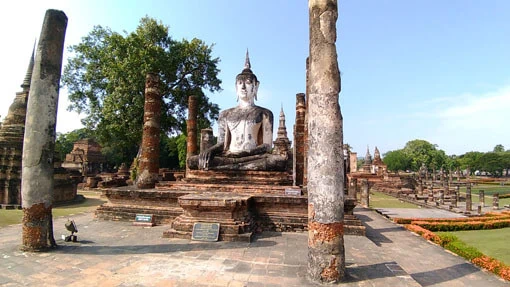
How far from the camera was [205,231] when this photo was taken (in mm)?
6234

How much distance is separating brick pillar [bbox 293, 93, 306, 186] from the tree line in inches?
2636

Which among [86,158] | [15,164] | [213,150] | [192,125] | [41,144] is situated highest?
Result: [192,125]

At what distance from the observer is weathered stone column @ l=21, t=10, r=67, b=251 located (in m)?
5.43

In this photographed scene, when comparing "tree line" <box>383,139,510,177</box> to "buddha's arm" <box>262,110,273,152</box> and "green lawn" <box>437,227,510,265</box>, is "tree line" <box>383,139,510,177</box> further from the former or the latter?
"buddha's arm" <box>262,110,273,152</box>

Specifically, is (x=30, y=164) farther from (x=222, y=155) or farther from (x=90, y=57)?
(x=90, y=57)

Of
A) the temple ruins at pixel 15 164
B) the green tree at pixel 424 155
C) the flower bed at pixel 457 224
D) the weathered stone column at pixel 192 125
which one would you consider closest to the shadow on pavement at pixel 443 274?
the flower bed at pixel 457 224

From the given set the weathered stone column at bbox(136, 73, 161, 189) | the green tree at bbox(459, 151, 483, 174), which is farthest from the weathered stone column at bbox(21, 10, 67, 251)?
the green tree at bbox(459, 151, 483, 174)

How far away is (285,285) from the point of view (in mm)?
3959

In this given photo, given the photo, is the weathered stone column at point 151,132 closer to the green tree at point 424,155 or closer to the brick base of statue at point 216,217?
the brick base of statue at point 216,217

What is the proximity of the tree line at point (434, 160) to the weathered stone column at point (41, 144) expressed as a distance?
75555mm

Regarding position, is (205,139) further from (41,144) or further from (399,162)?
(399,162)

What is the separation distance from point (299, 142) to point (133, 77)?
1286 cm

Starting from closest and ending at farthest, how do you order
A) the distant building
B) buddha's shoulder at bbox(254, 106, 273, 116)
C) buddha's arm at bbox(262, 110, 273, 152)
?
buddha's arm at bbox(262, 110, 273, 152)
buddha's shoulder at bbox(254, 106, 273, 116)
the distant building

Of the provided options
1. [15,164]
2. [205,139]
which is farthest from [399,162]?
[15,164]
